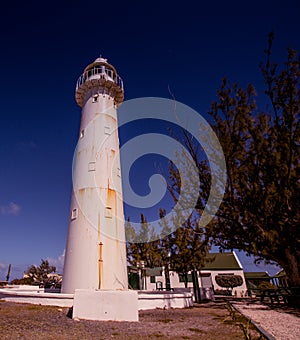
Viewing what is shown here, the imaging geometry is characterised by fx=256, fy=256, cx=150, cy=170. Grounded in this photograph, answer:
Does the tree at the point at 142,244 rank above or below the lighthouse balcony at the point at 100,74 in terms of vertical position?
below

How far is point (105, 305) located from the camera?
8867 millimetres

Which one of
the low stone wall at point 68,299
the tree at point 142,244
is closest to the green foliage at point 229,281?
the tree at point 142,244

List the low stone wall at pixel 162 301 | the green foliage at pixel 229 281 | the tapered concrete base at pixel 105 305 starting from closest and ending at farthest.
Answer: the tapered concrete base at pixel 105 305
the low stone wall at pixel 162 301
the green foliage at pixel 229 281

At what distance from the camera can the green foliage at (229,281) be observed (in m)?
34.6

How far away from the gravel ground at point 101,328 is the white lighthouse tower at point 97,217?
91cm

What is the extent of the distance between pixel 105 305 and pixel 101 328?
1580mm

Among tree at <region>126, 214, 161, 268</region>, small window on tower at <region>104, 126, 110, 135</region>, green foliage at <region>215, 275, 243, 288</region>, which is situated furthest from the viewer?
green foliage at <region>215, 275, 243, 288</region>

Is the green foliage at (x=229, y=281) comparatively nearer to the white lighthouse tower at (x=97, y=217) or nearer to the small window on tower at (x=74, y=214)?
the white lighthouse tower at (x=97, y=217)

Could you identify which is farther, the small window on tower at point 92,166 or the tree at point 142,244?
the tree at point 142,244

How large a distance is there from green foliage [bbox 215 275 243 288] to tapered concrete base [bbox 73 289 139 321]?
3001 centimetres

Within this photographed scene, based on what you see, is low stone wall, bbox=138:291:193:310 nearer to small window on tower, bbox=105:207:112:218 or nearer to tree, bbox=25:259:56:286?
small window on tower, bbox=105:207:112:218

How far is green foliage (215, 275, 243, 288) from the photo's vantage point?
34.6 metres

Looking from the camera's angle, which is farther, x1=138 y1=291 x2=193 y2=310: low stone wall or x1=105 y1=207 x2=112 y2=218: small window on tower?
x1=105 y1=207 x2=112 y2=218: small window on tower

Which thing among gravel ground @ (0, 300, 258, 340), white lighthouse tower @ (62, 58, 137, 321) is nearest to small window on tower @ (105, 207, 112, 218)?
white lighthouse tower @ (62, 58, 137, 321)
